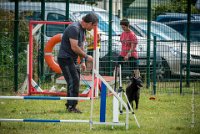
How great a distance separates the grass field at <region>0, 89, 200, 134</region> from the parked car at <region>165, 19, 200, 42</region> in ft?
8.17

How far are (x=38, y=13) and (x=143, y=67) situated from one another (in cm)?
339

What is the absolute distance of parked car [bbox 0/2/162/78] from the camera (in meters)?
16.8

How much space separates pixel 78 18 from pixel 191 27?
9.88 feet

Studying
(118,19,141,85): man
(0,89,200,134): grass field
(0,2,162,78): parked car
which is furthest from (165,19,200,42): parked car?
(0,89,200,134): grass field

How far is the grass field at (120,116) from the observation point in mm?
10625

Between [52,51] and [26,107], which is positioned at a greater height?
[52,51]

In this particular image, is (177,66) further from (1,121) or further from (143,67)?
(1,121)

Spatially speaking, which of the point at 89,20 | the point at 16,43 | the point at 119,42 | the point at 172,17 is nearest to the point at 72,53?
the point at 89,20

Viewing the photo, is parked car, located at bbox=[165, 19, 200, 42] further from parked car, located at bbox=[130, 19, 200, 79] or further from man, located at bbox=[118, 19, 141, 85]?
man, located at bbox=[118, 19, 141, 85]

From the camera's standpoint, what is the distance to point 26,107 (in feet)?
44.7

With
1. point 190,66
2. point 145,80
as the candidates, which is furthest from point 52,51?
point 190,66

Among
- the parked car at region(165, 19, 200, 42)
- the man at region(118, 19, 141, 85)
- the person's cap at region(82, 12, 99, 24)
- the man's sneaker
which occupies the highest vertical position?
the person's cap at region(82, 12, 99, 24)

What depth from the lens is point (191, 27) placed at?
1814 cm

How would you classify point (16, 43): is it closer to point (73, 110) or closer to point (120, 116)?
point (73, 110)
